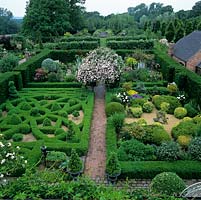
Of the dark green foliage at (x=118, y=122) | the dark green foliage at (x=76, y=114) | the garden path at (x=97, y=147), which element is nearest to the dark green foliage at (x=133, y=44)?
the garden path at (x=97, y=147)

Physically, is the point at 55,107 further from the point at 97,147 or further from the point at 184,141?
the point at 184,141

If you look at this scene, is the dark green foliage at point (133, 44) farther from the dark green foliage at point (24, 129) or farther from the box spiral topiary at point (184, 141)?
the box spiral topiary at point (184, 141)

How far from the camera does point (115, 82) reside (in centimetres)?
2238

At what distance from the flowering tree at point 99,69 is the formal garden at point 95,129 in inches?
2.8

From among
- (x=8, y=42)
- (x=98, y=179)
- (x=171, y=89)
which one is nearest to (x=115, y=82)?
(x=171, y=89)

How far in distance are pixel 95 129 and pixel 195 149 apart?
5581 mm

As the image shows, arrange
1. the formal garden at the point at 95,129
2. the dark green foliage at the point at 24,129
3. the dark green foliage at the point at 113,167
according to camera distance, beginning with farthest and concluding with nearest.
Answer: the dark green foliage at the point at 24,129 → the dark green foliage at the point at 113,167 → the formal garden at the point at 95,129

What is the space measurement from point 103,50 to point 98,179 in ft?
43.2

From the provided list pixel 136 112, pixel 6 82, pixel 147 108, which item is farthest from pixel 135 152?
pixel 6 82

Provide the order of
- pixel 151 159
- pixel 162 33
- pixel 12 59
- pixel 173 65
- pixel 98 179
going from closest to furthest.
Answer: pixel 98 179, pixel 151 159, pixel 173 65, pixel 12 59, pixel 162 33

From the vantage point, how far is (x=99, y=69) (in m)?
21.1

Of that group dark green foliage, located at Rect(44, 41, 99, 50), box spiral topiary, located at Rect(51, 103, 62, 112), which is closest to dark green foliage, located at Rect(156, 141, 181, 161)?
box spiral topiary, located at Rect(51, 103, 62, 112)

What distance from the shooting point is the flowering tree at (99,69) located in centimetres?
2114

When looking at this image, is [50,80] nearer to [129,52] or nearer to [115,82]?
[115,82]
